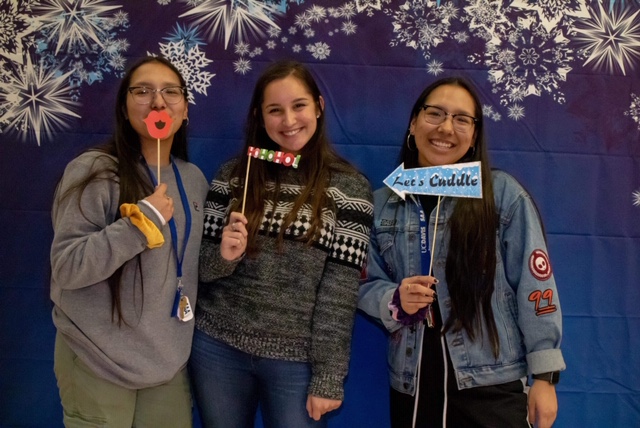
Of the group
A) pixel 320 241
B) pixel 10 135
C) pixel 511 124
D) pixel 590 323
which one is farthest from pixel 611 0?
pixel 10 135

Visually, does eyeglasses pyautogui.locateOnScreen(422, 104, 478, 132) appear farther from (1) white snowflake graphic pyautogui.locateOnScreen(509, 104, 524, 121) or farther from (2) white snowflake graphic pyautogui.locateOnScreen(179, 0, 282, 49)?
(2) white snowflake graphic pyautogui.locateOnScreen(179, 0, 282, 49)

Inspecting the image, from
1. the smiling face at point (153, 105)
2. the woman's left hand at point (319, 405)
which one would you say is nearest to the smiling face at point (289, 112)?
the smiling face at point (153, 105)

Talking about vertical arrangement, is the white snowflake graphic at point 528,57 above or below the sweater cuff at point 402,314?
above

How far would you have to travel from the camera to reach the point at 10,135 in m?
1.92

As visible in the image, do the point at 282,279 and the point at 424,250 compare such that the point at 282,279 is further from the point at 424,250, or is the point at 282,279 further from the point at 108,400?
the point at 108,400

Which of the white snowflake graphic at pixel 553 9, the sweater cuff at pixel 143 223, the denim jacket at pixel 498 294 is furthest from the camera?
the white snowflake graphic at pixel 553 9

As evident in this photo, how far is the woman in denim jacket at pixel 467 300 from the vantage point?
1.35 meters

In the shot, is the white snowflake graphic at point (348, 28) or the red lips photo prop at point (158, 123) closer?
the red lips photo prop at point (158, 123)

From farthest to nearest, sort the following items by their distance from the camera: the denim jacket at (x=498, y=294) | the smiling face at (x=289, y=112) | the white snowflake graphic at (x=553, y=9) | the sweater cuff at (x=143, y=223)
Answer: the white snowflake graphic at (x=553, y=9) → the smiling face at (x=289, y=112) → the denim jacket at (x=498, y=294) → the sweater cuff at (x=143, y=223)

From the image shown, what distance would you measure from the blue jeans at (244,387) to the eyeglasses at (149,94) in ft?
2.11

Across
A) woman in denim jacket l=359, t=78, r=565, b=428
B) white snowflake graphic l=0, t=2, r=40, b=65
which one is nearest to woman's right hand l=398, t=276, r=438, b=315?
woman in denim jacket l=359, t=78, r=565, b=428

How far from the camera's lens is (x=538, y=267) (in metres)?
1.37

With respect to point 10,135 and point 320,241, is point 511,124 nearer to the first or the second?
point 320,241

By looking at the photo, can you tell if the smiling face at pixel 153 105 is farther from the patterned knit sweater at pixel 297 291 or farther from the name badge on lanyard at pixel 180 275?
the patterned knit sweater at pixel 297 291
